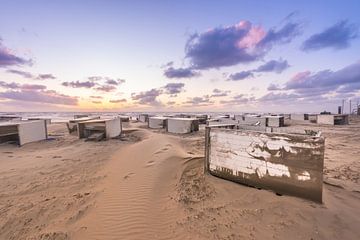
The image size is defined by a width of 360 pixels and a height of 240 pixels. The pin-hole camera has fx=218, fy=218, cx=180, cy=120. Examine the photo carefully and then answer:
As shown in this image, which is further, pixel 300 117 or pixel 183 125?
pixel 300 117

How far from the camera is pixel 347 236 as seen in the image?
4.23 metres

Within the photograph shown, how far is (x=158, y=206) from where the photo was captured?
5.55 metres

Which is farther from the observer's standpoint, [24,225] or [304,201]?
[304,201]

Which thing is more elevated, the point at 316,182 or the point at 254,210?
the point at 316,182

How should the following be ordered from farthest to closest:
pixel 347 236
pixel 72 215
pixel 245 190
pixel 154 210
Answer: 1. pixel 245 190
2. pixel 154 210
3. pixel 72 215
4. pixel 347 236

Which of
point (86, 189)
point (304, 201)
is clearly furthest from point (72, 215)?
point (304, 201)

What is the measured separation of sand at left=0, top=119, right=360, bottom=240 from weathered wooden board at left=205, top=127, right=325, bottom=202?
25 centimetres

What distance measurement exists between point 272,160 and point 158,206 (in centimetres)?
312

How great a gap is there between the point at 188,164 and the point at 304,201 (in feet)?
14.5

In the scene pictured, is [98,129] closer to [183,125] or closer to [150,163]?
[183,125]

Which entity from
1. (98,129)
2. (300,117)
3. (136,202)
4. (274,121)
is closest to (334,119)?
(274,121)

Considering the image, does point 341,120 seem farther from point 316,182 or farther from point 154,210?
point 154,210

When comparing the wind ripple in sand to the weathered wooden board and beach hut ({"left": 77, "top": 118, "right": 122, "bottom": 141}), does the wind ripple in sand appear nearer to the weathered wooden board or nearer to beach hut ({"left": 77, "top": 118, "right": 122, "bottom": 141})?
the weathered wooden board

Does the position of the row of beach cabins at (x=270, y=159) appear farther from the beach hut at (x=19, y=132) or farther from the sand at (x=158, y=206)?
the beach hut at (x=19, y=132)
